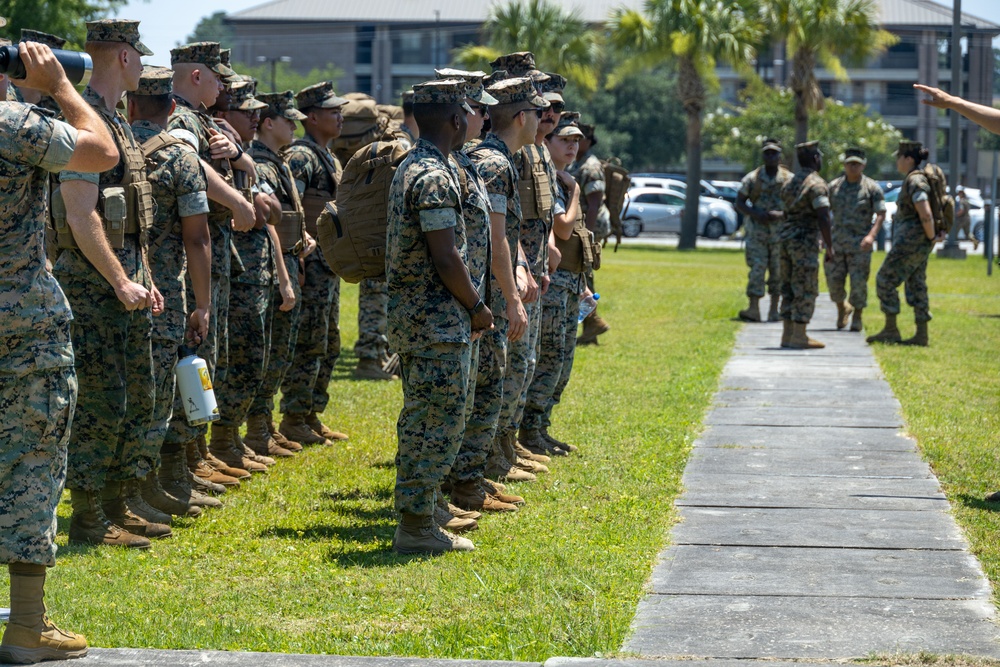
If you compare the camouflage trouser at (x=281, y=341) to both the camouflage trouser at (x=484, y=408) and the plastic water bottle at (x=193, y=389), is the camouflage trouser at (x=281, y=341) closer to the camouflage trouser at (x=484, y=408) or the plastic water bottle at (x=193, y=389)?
the plastic water bottle at (x=193, y=389)

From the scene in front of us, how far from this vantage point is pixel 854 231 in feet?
52.3

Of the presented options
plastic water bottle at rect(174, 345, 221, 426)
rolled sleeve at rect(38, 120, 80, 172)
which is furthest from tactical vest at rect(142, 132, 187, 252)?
rolled sleeve at rect(38, 120, 80, 172)

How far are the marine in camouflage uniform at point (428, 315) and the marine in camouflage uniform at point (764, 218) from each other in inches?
392

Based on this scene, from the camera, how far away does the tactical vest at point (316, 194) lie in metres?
9.02

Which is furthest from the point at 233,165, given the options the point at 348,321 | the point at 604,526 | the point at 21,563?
the point at 348,321

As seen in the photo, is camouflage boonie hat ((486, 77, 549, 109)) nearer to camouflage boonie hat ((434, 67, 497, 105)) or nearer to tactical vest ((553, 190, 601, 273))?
camouflage boonie hat ((434, 67, 497, 105))

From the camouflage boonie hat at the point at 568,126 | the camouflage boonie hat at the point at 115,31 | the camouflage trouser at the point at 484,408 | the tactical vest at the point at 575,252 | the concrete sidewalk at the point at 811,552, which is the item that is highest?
the camouflage boonie hat at the point at 115,31

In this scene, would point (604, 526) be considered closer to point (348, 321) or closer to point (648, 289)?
point (348, 321)

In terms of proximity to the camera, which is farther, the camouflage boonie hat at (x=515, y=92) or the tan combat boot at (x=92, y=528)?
the camouflage boonie hat at (x=515, y=92)

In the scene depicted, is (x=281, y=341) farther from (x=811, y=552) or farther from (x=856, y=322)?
(x=856, y=322)

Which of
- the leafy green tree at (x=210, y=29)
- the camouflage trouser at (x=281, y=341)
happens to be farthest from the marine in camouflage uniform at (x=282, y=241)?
the leafy green tree at (x=210, y=29)

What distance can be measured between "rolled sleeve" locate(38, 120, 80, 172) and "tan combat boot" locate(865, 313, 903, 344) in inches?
461

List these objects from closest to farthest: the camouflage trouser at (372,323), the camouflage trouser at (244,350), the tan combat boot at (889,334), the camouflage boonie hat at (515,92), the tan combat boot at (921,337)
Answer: the camouflage boonie hat at (515,92)
the camouflage trouser at (244,350)
the camouflage trouser at (372,323)
the tan combat boot at (921,337)
the tan combat boot at (889,334)

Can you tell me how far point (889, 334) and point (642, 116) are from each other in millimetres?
59912
